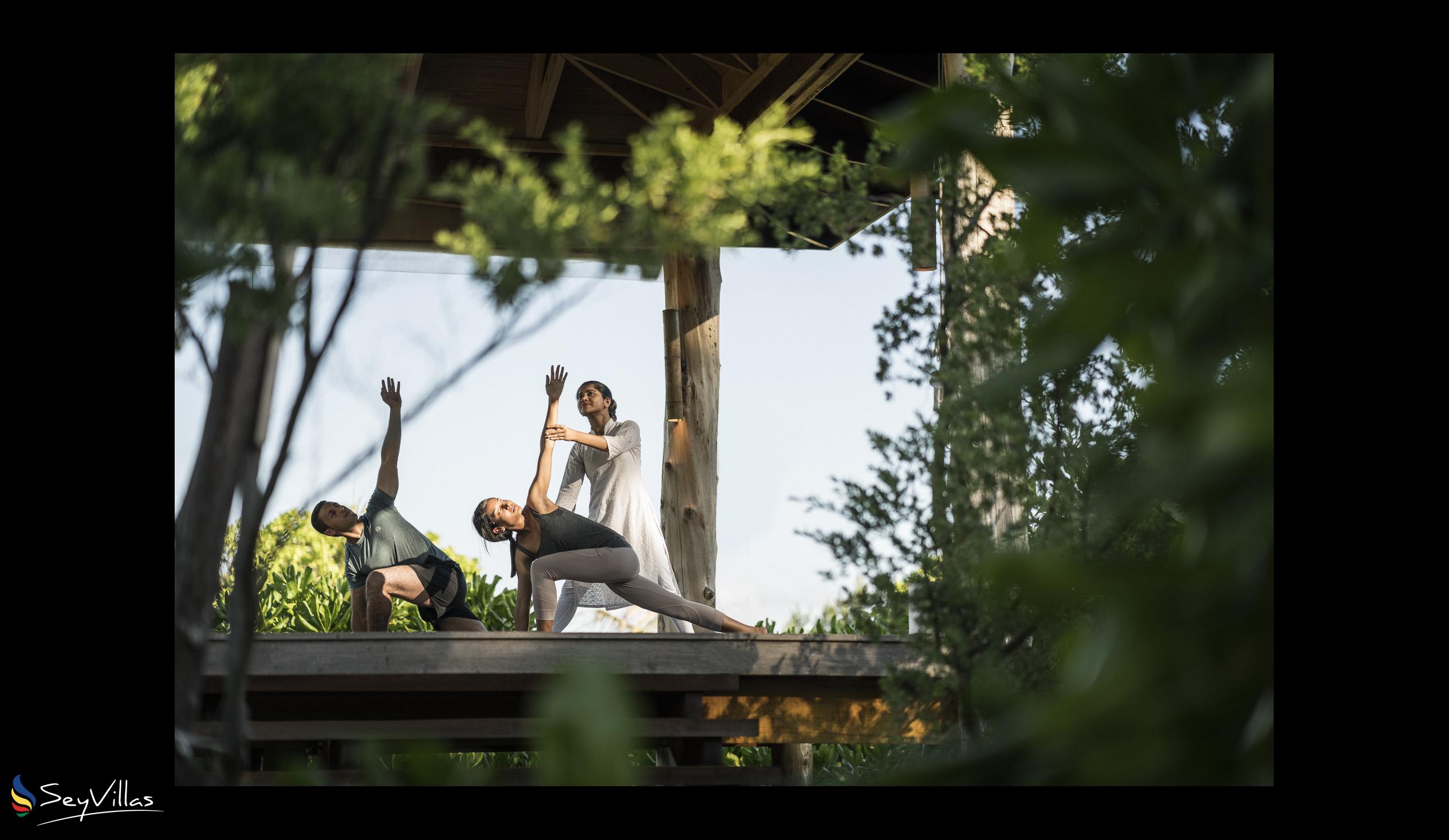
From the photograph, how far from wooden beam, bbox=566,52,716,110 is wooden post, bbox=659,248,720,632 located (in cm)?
96

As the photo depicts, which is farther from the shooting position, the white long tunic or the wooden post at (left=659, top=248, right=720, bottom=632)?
the wooden post at (left=659, top=248, right=720, bottom=632)

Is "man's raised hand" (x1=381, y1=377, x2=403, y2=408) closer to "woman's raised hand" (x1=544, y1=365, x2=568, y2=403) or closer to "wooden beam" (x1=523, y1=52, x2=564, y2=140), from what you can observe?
"woman's raised hand" (x1=544, y1=365, x2=568, y2=403)

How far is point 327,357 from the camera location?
174 centimetres

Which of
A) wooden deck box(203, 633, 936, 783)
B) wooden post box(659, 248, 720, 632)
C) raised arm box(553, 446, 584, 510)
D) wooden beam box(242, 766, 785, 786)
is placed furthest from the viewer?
wooden post box(659, 248, 720, 632)

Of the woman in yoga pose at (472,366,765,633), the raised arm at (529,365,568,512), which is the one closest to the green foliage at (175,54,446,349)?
the raised arm at (529,365,568,512)

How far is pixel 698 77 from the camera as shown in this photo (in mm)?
5176

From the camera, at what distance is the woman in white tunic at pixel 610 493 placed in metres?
5.08

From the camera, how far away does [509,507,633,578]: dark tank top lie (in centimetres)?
410
